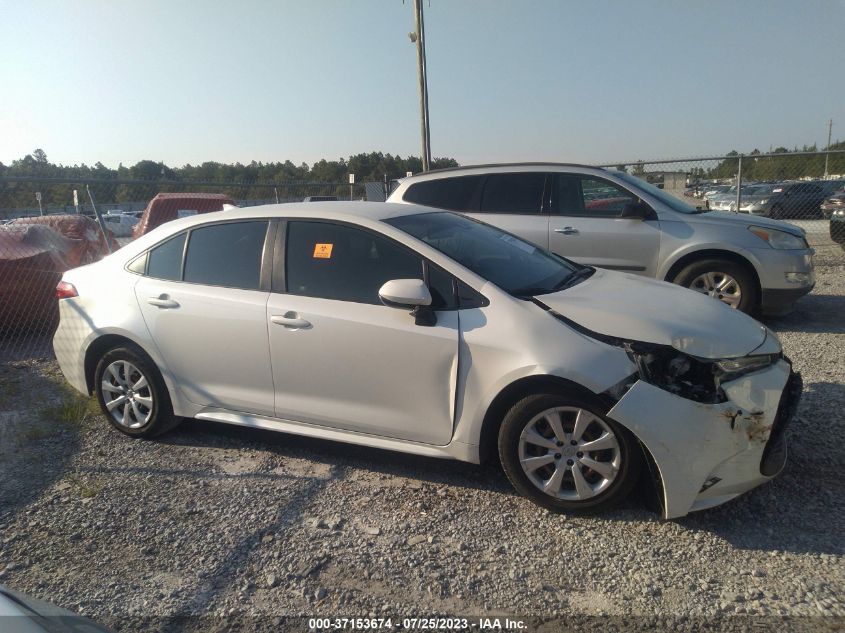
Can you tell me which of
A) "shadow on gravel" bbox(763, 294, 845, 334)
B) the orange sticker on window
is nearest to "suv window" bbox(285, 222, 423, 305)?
the orange sticker on window

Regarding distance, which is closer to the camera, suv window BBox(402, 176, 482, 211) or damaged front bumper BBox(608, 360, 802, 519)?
damaged front bumper BBox(608, 360, 802, 519)

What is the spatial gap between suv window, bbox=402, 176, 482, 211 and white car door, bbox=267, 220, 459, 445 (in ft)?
12.0

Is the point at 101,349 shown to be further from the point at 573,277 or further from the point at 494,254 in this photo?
the point at 573,277

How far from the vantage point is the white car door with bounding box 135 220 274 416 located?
3912mm

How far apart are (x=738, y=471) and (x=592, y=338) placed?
904 millimetres

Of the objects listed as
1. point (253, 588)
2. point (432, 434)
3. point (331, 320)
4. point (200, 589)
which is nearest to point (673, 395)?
point (432, 434)

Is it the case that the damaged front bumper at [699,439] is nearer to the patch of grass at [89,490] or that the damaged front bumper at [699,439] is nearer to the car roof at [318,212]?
the car roof at [318,212]

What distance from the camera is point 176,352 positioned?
4.16 metres

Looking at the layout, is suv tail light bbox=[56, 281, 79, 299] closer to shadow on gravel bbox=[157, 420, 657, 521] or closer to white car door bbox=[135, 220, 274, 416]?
white car door bbox=[135, 220, 274, 416]

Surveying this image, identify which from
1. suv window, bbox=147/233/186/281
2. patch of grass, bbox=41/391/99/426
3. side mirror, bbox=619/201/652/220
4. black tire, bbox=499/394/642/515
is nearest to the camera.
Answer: black tire, bbox=499/394/642/515

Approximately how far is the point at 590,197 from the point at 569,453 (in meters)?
4.53

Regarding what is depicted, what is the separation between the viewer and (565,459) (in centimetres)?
315

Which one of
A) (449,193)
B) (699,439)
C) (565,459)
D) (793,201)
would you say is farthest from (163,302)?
(793,201)

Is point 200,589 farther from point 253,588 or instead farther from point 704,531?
point 704,531
